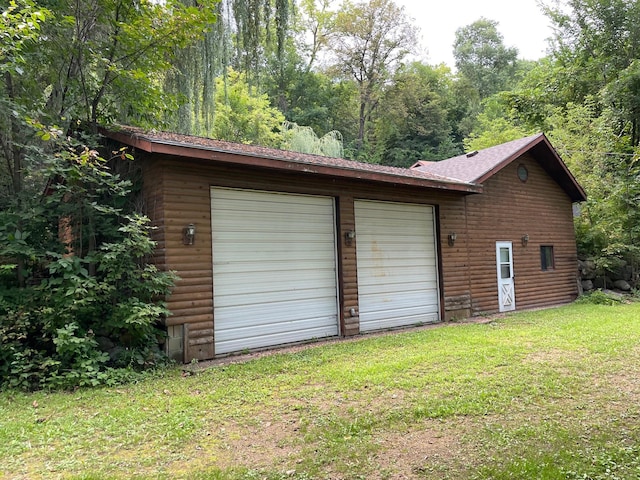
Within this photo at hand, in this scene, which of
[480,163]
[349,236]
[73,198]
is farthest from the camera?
[480,163]

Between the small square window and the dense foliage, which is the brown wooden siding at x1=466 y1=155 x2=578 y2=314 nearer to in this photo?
the small square window

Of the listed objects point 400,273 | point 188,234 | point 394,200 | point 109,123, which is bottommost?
point 400,273

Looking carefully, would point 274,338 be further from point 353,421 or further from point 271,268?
point 353,421

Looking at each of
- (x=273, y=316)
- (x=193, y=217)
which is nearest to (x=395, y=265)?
(x=273, y=316)

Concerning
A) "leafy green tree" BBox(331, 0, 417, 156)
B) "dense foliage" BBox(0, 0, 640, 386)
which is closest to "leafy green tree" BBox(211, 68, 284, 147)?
"leafy green tree" BBox(331, 0, 417, 156)

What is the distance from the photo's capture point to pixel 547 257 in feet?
39.1

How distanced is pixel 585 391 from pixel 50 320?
5713 mm

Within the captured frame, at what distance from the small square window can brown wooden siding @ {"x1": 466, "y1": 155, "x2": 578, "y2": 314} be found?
0.12 metres

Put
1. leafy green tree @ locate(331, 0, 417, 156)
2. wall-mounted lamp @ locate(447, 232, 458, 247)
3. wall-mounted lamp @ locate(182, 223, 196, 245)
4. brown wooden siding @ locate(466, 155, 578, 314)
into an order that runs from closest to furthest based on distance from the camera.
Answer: wall-mounted lamp @ locate(182, 223, 196, 245), wall-mounted lamp @ locate(447, 232, 458, 247), brown wooden siding @ locate(466, 155, 578, 314), leafy green tree @ locate(331, 0, 417, 156)

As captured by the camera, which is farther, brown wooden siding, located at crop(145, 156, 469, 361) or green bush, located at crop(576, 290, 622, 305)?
green bush, located at crop(576, 290, 622, 305)

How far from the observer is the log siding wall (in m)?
5.77

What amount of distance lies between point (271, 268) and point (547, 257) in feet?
29.2

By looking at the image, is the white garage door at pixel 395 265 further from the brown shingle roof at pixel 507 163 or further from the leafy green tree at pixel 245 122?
the leafy green tree at pixel 245 122

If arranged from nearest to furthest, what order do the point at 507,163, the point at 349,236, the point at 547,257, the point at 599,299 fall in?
the point at 349,236, the point at 507,163, the point at 599,299, the point at 547,257
